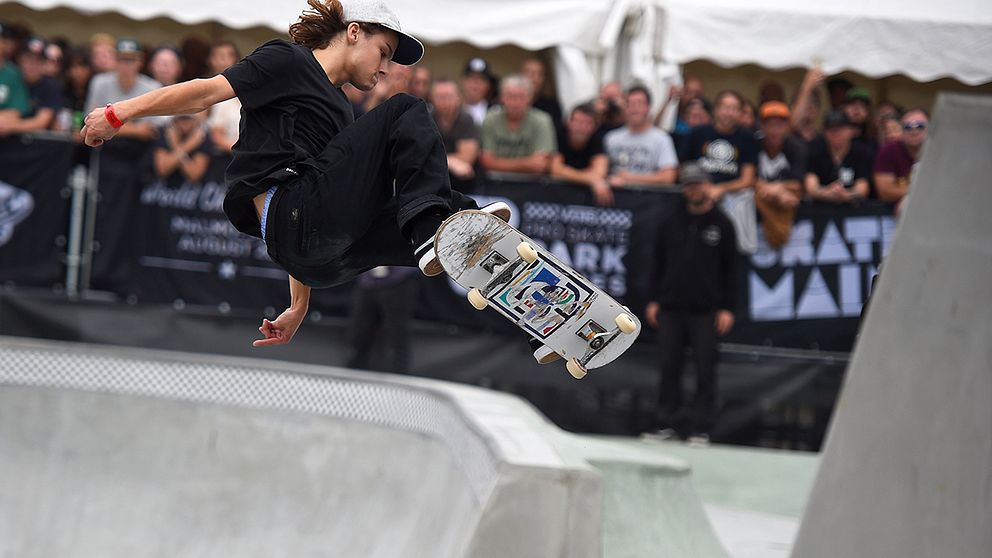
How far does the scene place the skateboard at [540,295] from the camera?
15.7ft

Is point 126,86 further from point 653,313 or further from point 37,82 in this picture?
point 653,313

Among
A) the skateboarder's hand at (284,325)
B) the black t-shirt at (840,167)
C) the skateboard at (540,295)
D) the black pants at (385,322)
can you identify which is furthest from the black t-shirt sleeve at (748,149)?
the skateboarder's hand at (284,325)

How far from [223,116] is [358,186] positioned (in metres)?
A: 6.05

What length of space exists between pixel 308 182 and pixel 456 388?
11.9 feet

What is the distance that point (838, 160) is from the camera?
1112 cm

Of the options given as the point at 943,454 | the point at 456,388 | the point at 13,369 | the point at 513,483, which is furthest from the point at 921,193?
the point at 13,369

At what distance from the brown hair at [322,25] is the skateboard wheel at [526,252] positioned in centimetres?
94

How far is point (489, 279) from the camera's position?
4.92m

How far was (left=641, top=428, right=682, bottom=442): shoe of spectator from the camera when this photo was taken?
35.8 feet

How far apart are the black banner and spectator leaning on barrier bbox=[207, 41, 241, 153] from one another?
116cm

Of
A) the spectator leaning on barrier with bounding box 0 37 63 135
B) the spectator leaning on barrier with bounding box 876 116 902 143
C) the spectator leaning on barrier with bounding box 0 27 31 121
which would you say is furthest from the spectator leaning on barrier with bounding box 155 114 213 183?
the spectator leaning on barrier with bounding box 876 116 902 143

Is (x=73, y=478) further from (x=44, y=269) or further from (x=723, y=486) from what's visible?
(x=723, y=486)

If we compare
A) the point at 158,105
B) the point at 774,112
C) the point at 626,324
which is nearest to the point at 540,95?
the point at 774,112

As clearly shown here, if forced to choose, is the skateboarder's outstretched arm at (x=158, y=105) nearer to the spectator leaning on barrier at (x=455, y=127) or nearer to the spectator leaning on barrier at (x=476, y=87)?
the spectator leaning on barrier at (x=455, y=127)
